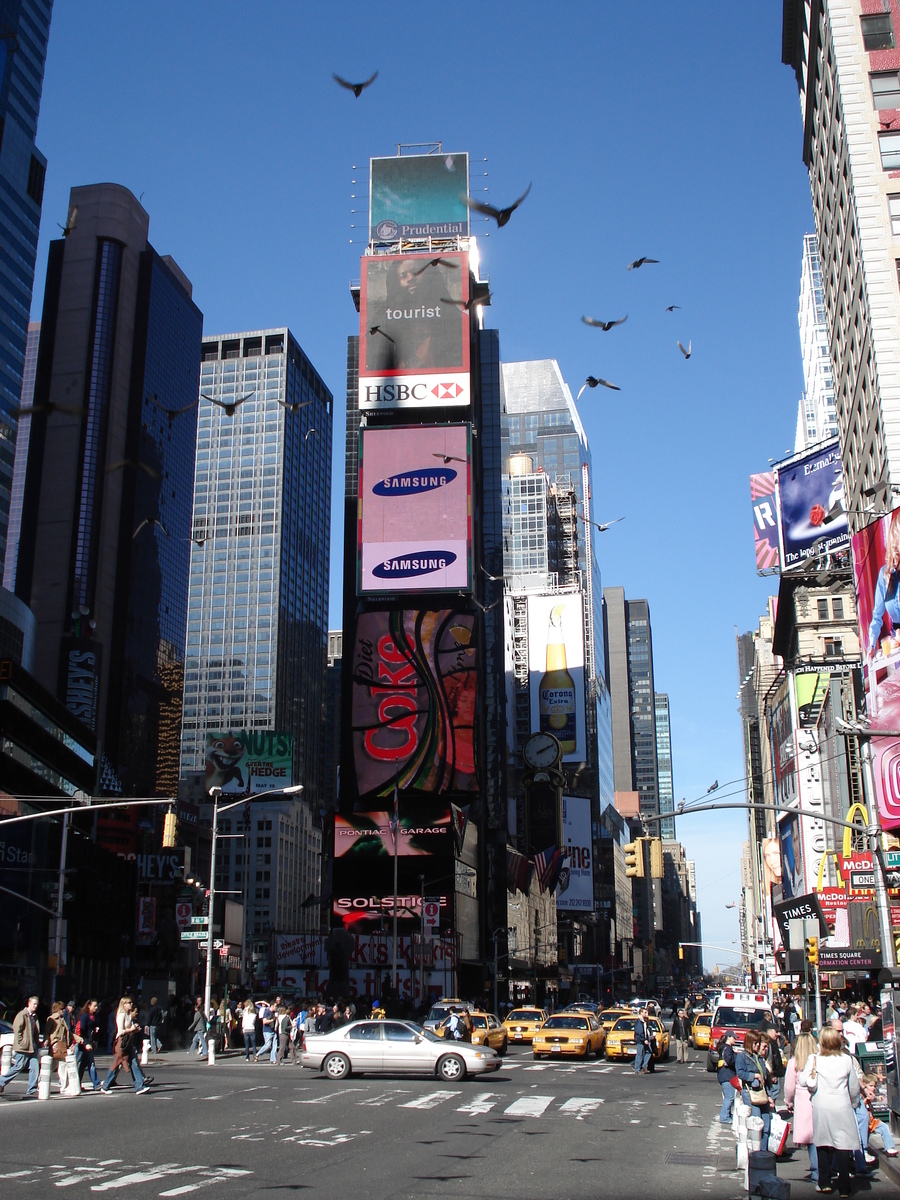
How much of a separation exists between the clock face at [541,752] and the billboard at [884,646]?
107m

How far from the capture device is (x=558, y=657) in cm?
17750

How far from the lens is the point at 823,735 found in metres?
76.9

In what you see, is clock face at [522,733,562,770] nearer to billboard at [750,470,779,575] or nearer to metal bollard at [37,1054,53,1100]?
billboard at [750,470,779,575]

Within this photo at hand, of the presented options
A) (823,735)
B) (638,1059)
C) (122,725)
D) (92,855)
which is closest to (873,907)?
(823,735)

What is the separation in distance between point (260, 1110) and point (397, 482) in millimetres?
82469

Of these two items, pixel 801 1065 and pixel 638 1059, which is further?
pixel 638 1059

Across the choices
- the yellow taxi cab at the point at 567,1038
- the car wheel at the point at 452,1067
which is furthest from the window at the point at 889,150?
the car wheel at the point at 452,1067

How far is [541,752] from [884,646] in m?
111

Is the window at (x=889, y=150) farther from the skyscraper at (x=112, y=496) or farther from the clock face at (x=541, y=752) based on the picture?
the skyscraper at (x=112, y=496)

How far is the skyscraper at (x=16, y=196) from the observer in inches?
4838

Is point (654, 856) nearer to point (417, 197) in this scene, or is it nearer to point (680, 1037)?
point (680, 1037)

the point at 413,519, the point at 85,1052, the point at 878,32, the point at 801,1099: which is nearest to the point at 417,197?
the point at 413,519

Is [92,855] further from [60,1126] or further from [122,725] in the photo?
[122,725]

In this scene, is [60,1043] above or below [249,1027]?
above
